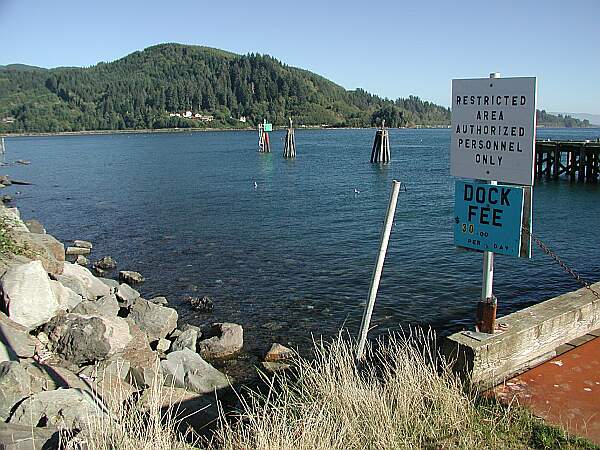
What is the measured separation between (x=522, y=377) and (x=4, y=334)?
22.8ft

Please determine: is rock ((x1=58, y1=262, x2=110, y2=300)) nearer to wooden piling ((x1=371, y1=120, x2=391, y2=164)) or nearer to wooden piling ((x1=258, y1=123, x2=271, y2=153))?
wooden piling ((x1=371, y1=120, x2=391, y2=164))

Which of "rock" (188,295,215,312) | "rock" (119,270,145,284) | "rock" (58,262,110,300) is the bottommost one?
"rock" (188,295,215,312)

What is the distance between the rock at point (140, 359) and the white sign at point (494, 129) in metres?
5.34

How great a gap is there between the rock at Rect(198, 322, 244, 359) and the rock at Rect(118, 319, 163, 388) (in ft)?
3.99

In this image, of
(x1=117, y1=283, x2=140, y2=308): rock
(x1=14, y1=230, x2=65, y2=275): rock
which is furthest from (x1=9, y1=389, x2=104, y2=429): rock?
(x1=117, y1=283, x2=140, y2=308): rock

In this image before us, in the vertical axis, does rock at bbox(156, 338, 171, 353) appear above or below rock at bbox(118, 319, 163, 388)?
below

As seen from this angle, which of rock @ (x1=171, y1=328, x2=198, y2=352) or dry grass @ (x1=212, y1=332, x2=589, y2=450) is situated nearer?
dry grass @ (x1=212, y1=332, x2=589, y2=450)

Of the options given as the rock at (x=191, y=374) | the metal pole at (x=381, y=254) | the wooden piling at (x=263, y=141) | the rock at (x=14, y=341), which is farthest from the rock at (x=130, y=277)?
the wooden piling at (x=263, y=141)

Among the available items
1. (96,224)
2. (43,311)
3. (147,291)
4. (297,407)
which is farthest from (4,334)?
(96,224)

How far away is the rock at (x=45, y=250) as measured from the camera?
12.4m

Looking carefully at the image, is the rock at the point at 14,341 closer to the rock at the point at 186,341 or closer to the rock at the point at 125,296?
the rock at the point at 186,341

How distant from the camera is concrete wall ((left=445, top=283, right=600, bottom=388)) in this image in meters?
5.63

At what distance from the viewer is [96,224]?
90.6ft

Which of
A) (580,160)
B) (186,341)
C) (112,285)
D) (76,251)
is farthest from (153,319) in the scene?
(580,160)
